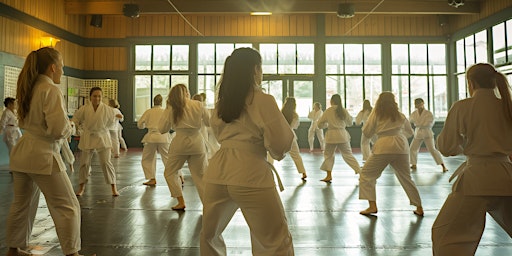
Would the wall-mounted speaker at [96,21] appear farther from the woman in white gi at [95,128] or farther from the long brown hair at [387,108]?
the long brown hair at [387,108]

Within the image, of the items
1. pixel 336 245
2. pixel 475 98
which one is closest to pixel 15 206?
pixel 336 245

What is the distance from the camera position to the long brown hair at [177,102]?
4621 millimetres

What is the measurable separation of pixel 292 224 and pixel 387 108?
1691 millimetres

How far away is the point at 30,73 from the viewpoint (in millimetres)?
2840

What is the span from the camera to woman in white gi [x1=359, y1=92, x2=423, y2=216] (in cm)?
459

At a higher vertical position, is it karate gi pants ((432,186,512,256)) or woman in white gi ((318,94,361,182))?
woman in white gi ((318,94,361,182))

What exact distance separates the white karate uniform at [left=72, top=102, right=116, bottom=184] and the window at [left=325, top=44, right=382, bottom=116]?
37.4 feet

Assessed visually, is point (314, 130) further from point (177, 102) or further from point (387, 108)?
point (177, 102)

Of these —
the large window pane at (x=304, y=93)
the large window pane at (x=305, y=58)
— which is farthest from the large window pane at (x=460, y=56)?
the large window pane at (x=304, y=93)

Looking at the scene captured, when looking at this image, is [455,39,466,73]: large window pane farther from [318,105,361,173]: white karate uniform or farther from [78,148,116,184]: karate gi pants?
[78,148,116,184]: karate gi pants

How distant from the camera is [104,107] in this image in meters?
5.62

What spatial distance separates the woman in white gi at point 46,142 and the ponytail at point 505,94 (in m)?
2.74

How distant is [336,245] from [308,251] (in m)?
0.31

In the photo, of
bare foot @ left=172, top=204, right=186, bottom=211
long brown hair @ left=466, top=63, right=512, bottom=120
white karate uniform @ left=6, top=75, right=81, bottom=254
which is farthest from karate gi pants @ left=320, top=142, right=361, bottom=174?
white karate uniform @ left=6, top=75, right=81, bottom=254
